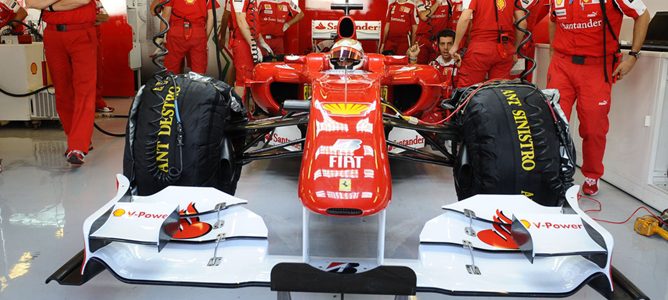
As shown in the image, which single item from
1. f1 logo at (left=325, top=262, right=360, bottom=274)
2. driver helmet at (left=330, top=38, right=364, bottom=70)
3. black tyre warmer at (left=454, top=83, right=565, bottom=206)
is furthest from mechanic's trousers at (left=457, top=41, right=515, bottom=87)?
f1 logo at (left=325, top=262, right=360, bottom=274)

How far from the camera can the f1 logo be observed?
69.7 inches

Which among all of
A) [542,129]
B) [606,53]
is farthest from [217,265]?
[606,53]

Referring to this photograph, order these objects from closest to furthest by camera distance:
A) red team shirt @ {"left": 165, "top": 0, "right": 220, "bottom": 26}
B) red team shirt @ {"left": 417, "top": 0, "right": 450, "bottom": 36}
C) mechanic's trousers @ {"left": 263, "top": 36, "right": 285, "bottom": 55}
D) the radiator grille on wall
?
1. red team shirt @ {"left": 165, "top": 0, "right": 220, "bottom": 26}
2. the radiator grille on wall
3. mechanic's trousers @ {"left": 263, "top": 36, "right": 285, "bottom": 55}
4. red team shirt @ {"left": 417, "top": 0, "right": 450, "bottom": 36}

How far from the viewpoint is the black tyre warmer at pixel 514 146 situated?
238 centimetres

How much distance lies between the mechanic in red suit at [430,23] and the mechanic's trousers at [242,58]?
202 cm

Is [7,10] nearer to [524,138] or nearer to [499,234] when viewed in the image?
[524,138]

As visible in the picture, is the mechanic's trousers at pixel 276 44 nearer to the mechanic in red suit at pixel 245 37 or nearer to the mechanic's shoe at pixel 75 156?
the mechanic in red suit at pixel 245 37

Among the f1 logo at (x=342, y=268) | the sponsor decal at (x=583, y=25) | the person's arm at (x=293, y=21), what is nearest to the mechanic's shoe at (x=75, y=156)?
the person's arm at (x=293, y=21)

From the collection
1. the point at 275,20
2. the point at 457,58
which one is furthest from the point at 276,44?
the point at 457,58

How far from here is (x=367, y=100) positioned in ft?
7.66

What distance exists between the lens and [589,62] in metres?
3.79

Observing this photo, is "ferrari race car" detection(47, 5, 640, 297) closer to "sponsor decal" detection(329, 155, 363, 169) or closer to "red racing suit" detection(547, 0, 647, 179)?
"sponsor decal" detection(329, 155, 363, 169)

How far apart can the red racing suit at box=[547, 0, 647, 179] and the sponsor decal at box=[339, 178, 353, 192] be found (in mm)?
2480

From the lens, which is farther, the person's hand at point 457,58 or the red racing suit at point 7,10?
the red racing suit at point 7,10
